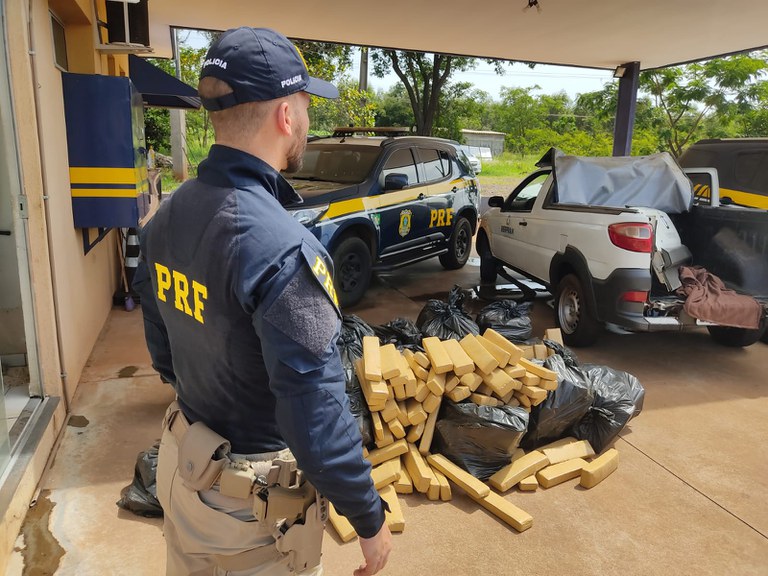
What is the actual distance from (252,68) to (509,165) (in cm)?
3328

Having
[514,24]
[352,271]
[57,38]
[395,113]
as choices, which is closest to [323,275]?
[57,38]

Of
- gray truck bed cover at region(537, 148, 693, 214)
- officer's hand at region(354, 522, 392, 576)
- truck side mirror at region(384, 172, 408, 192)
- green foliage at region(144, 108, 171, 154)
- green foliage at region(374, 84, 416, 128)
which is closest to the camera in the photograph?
officer's hand at region(354, 522, 392, 576)

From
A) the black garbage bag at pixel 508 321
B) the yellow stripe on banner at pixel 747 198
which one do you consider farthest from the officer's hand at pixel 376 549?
the yellow stripe on banner at pixel 747 198

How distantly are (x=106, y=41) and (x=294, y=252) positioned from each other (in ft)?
19.4

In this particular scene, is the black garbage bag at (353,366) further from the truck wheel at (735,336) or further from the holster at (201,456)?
the truck wheel at (735,336)

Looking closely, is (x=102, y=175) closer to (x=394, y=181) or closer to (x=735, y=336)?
(x=394, y=181)

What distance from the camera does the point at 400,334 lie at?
4434 mm

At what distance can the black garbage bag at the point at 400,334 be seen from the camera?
171 inches

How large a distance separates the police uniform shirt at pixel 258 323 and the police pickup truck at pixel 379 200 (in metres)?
4.50

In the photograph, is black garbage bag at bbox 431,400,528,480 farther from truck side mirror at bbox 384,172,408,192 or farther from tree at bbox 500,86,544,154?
tree at bbox 500,86,544,154

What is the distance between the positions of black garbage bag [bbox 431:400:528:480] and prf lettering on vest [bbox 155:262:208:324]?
227cm

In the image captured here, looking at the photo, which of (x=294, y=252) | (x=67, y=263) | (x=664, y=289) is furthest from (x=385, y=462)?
(x=664, y=289)

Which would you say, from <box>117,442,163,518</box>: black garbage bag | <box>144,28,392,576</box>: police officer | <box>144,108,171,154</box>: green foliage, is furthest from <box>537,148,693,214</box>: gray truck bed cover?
<box>144,108,171,154</box>: green foliage

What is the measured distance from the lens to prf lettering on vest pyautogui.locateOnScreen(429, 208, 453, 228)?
8031 millimetres
